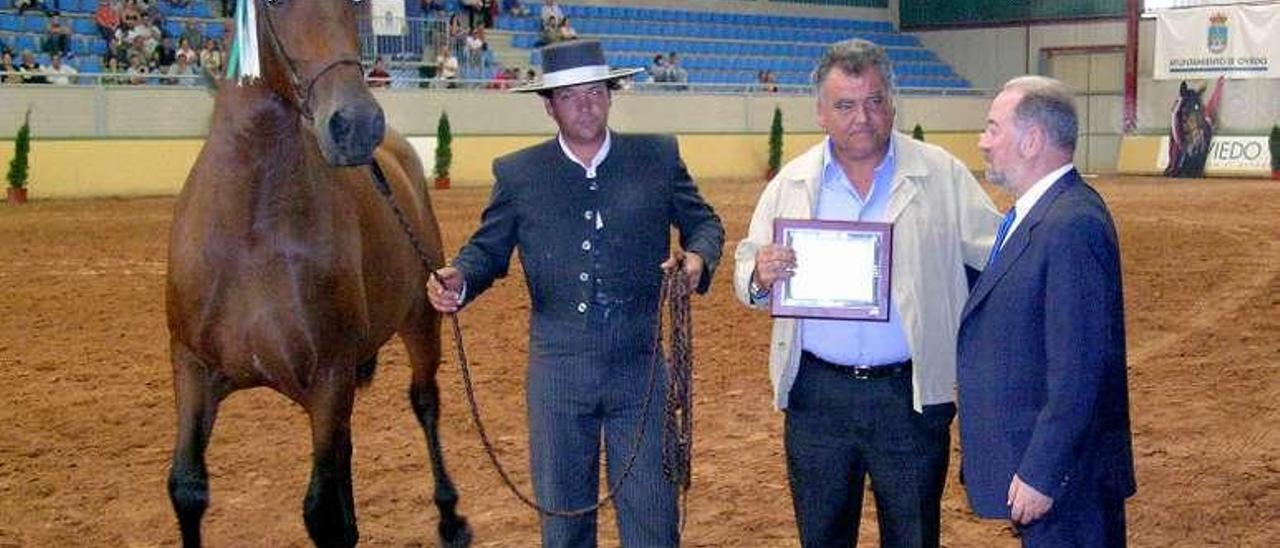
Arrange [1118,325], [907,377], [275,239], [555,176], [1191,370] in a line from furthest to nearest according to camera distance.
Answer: [1191,370]
[275,239]
[555,176]
[907,377]
[1118,325]

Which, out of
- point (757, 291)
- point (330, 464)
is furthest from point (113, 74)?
point (757, 291)

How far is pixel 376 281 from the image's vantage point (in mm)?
4922

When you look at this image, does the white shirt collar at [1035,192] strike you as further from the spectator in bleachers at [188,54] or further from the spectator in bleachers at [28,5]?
the spectator in bleachers at [28,5]

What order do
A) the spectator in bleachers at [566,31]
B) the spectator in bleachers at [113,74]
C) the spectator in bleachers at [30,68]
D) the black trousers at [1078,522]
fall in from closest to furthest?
1. the black trousers at [1078,522]
2. the spectator in bleachers at [30,68]
3. the spectator in bleachers at [113,74]
4. the spectator in bleachers at [566,31]

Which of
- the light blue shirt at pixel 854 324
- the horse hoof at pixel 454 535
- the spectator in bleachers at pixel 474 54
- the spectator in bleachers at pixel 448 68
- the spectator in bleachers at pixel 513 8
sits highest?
the spectator in bleachers at pixel 513 8

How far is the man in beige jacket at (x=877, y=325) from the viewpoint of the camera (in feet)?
10.7

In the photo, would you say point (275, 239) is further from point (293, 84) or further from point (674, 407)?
point (674, 407)

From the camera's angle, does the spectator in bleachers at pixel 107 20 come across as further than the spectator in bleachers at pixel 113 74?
Yes

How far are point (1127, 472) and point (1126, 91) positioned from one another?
32901 millimetres

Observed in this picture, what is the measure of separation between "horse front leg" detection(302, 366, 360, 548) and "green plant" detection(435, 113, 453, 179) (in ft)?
63.4

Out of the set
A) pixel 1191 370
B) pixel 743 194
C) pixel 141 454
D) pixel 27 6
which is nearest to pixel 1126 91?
pixel 743 194

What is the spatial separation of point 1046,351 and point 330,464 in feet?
8.42

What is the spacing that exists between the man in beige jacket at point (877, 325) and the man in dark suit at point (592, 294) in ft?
1.02

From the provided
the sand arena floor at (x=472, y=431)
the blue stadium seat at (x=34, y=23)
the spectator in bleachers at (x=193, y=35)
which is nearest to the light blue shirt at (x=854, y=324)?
the sand arena floor at (x=472, y=431)
